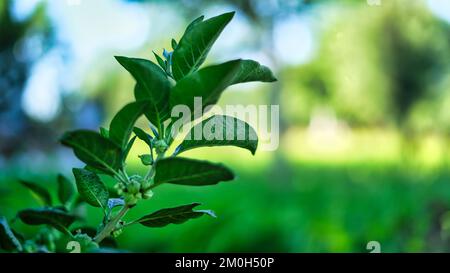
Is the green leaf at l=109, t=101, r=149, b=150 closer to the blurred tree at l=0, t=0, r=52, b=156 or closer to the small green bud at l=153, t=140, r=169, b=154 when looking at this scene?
the small green bud at l=153, t=140, r=169, b=154

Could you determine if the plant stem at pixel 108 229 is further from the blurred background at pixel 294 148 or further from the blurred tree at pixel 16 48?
the blurred tree at pixel 16 48

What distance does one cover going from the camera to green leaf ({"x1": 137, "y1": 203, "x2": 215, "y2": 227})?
246 millimetres

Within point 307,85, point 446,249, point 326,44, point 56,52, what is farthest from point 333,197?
point 307,85

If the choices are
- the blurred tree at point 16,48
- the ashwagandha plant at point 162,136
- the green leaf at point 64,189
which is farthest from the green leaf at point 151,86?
the blurred tree at point 16,48

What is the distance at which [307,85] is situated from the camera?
9.83 meters

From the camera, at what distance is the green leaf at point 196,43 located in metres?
0.23

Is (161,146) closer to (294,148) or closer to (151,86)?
(151,86)

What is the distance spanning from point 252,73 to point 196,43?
0.10 ft

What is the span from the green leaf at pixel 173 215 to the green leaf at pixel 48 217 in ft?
0.12

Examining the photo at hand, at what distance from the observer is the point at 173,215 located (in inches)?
10.0

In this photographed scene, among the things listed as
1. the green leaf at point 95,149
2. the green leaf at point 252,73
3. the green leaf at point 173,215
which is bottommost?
the green leaf at point 173,215
